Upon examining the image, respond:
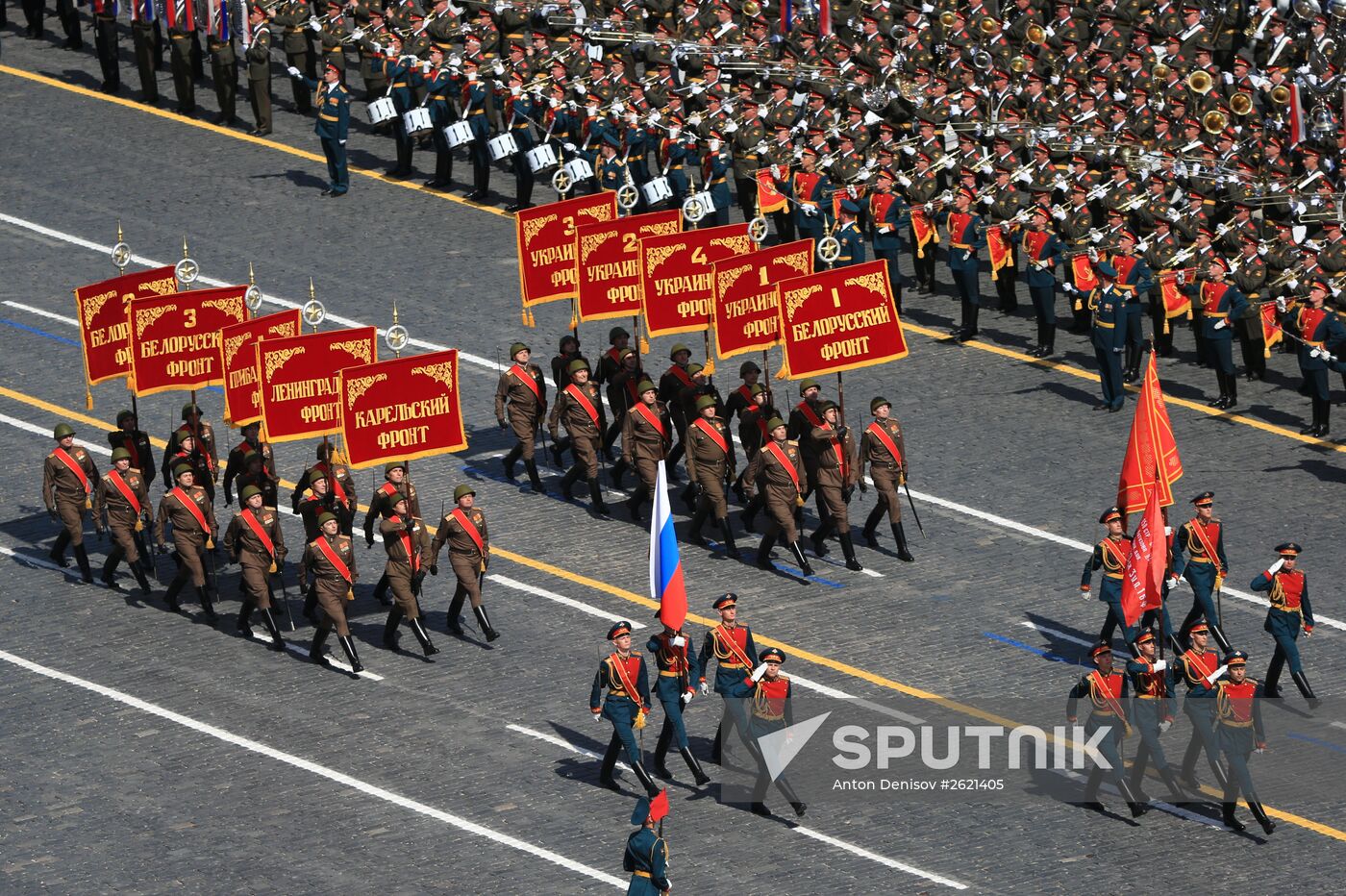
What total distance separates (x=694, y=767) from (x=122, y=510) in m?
8.49

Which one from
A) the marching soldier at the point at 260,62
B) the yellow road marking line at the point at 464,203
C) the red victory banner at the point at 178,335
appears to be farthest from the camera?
the marching soldier at the point at 260,62

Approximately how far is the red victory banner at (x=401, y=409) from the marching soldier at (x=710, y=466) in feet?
11.2

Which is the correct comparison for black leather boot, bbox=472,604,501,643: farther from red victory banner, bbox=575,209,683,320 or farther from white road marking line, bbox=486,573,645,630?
red victory banner, bbox=575,209,683,320

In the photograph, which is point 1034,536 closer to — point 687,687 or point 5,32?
point 687,687

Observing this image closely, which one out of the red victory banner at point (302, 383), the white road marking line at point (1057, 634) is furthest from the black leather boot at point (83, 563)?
the white road marking line at point (1057, 634)

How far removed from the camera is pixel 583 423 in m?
41.1

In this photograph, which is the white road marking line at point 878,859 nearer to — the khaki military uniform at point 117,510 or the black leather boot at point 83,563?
the khaki military uniform at point 117,510

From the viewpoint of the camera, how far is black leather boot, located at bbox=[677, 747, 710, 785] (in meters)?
34.3

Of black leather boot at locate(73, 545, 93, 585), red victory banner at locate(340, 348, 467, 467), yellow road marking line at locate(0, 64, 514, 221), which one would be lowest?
black leather boot at locate(73, 545, 93, 585)

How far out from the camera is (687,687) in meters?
34.2

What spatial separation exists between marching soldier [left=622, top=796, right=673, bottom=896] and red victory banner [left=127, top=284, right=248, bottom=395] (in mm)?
12276

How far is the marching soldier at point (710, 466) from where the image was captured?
40156mm

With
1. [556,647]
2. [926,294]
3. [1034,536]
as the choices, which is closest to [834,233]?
[926,294]

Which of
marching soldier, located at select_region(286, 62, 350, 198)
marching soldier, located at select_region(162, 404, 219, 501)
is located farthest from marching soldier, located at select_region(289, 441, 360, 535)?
marching soldier, located at select_region(286, 62, 350, 198)
